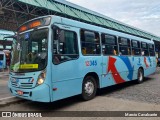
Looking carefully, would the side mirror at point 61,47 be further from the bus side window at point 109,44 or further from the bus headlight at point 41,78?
the bus side window at point 109,44

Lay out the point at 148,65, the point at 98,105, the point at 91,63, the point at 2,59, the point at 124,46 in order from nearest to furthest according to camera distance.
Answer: the point at 98,105
the point at 91,63
the point at 124,46
the point at 148,65
the point at 2,59

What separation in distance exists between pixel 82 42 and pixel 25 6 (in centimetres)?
1719

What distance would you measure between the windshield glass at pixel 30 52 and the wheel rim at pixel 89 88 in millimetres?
2185

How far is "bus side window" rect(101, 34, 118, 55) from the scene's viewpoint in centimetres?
885

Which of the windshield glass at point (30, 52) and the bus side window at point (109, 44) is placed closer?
the windshield glass at point (30, 52)

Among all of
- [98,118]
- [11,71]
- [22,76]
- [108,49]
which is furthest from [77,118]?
[108,49]

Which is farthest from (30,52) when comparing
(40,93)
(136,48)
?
(136,48)

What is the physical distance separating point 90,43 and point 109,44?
61.9 inches

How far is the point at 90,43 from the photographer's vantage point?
799cm

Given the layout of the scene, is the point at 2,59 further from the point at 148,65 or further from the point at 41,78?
Answer: the point at 41,78

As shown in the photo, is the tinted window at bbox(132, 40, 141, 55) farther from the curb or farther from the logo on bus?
the curb

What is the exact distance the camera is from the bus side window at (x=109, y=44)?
348 inches

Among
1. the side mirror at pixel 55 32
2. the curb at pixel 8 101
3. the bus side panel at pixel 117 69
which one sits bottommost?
the curb at pixel 8 101

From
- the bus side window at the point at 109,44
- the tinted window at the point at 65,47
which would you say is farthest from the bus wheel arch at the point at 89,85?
the bus side window at the point at 109,44
